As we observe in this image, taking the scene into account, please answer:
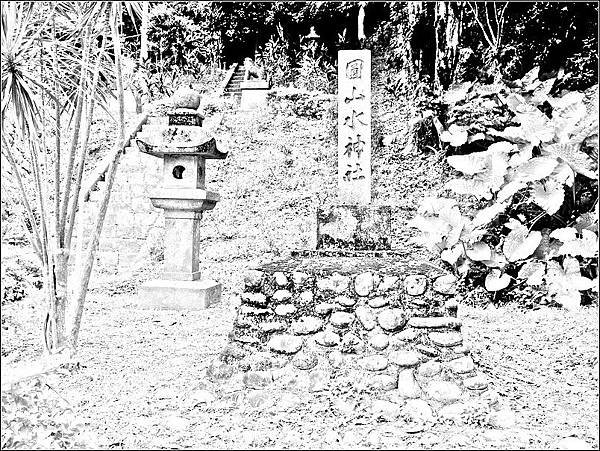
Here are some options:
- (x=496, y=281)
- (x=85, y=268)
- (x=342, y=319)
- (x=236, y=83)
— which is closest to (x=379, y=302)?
(x=342, y=319)

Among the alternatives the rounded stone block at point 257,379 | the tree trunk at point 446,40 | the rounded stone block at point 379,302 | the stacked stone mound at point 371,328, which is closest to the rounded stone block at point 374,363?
the stacked stone mound at point 371,328

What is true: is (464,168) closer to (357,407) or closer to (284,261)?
(284,261)

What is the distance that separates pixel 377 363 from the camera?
2.87m

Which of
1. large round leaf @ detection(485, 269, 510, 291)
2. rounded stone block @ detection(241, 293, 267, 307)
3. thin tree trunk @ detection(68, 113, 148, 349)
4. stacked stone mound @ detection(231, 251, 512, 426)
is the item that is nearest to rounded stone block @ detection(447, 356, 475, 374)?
stacked stone mound @ detection(231, 251, 512, 426)

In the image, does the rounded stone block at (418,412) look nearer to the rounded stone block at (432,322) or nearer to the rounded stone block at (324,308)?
the rounded stone block at (432,322)

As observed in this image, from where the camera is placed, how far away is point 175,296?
16.9 feet

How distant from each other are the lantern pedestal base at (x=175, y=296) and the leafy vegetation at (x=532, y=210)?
1920 mm

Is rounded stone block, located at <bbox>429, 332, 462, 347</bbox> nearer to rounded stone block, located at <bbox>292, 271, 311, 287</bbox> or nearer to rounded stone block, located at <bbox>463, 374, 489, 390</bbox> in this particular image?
rounded stone block, located at <bbox>463, 374, 489, 390</bbox>

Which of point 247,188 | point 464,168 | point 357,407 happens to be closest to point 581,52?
point 464,168

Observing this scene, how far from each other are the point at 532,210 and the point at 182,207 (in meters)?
2.90

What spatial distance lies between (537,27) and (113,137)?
585cm

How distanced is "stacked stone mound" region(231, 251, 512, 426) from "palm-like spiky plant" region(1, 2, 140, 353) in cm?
93

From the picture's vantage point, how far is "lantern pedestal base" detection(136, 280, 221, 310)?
5.13 metres

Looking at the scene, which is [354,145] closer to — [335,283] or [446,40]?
[335,283]
